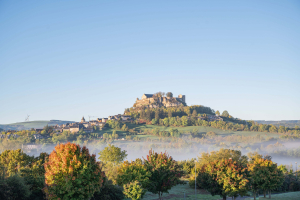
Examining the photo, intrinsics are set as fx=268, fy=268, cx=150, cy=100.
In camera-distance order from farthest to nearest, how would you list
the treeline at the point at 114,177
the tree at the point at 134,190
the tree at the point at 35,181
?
the tree at the point at 35,181 < the tree at the point at 134,190 < the treeline at the point at 114,177

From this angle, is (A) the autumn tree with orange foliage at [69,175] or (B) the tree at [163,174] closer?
(A) the autumn tree with orange foliage at [69,175]

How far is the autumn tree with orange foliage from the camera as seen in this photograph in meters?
27.3

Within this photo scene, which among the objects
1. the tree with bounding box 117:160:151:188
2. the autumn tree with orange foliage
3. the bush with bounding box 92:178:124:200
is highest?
the autumn tree with orange foliage

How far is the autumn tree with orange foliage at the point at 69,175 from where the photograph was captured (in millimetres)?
27344

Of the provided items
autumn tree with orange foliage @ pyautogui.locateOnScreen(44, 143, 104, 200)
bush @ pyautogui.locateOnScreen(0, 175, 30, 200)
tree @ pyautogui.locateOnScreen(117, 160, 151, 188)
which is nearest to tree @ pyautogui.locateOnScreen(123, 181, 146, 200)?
tree @ pyautogui.locateOnScreen(117, 160, 151, 188)

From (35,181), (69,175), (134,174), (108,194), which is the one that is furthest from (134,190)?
(35,181)

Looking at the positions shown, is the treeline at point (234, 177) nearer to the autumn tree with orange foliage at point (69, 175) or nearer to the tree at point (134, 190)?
the tree at point (134, 190)

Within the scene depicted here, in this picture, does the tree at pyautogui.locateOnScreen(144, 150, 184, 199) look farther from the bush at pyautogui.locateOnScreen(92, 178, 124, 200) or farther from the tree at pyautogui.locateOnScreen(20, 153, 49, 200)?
the tree at pyautogui.locateOnScreen(20, 153, 49, 200)

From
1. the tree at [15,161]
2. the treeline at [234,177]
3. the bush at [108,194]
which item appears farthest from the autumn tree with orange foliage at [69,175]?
the tree at [15,161]

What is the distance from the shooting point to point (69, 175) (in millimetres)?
27469

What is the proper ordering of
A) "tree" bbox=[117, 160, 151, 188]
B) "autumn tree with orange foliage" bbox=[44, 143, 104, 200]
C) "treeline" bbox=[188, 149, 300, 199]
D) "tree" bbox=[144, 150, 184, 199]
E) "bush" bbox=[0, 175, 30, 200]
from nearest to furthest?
"autumn tree with orange foliage" bbox=[44, 143, 104, 200], "bush" bbox=[0, 175, 30, 200], "treeline" bbox=[188, 149, 300, 199], "tree" bbox=[117, 160, 151, 188], "tree" bbox=[144, 150, 184, 199]

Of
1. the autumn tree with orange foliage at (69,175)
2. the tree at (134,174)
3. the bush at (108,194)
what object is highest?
the autumn tree with orange foliage at (69,175)

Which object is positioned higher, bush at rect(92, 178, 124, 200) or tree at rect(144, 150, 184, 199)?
tree at rect(144, 150, 184, 199)

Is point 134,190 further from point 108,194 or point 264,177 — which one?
point 264,177
